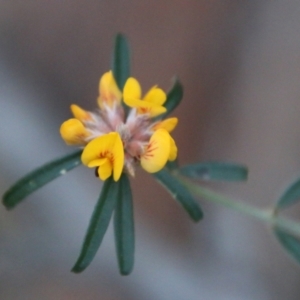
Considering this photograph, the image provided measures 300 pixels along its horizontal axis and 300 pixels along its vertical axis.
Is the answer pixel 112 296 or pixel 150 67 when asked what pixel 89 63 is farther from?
pixel 112 296

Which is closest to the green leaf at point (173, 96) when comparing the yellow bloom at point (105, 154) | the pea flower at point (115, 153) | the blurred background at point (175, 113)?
the pea flower at point (115, 153)

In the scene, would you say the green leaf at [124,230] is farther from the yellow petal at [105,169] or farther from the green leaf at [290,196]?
the green leaf at [290,196]

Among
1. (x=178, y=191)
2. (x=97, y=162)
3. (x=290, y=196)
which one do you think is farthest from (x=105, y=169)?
(x=290, y=196)

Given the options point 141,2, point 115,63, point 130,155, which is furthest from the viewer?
point 141,2

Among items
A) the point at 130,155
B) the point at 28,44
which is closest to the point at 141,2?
the point at 28,44

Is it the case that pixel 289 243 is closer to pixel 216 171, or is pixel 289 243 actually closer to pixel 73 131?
pixel 216 171

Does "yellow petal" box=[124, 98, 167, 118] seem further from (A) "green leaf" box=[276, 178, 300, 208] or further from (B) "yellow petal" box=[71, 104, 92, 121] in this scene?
(A) "green leaf" box=[276, 178, 300, 208]
